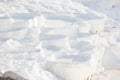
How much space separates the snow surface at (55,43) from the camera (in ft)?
12.8

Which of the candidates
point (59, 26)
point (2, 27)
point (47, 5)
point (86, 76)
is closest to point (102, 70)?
point (86, 76)

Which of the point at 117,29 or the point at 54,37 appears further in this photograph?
the point at 117,29

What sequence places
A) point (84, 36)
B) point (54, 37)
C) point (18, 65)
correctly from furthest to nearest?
1. point (84, 36)
2. point (54, 37)
3. point (18, 65)

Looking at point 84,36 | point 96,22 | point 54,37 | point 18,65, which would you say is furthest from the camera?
point 96,22

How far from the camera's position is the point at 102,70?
15.1 feet

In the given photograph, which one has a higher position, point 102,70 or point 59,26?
point 59,26

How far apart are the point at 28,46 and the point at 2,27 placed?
0.55 m

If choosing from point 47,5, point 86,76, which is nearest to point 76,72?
point 86,76

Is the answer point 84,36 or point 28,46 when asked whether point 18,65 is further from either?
point 84,36

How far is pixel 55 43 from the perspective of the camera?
4.61 m

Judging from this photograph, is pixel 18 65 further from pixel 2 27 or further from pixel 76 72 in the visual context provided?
pixel 2 27

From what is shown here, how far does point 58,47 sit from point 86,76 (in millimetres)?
733

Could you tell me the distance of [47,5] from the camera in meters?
6.19

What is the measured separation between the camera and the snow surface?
389 cm
